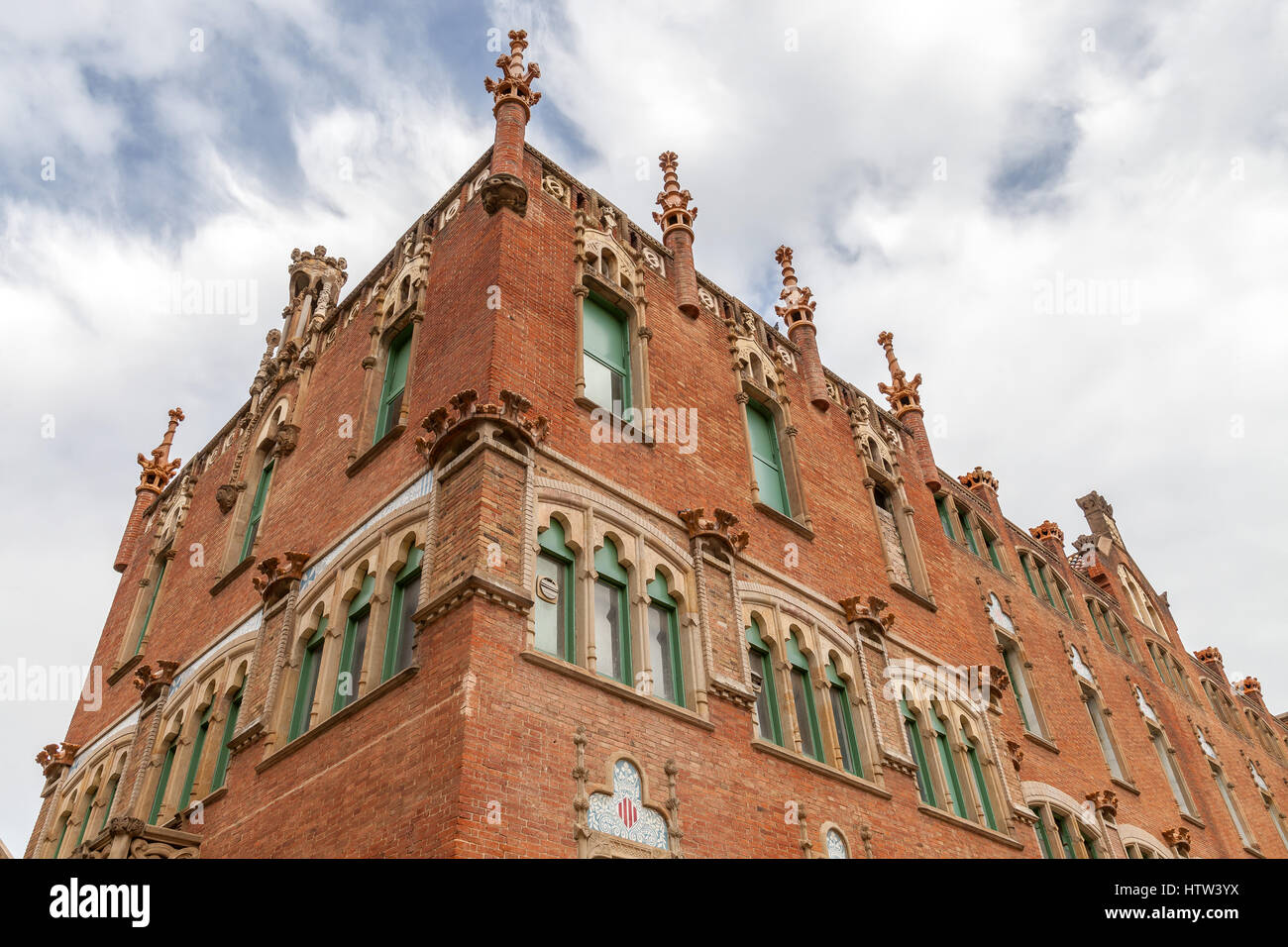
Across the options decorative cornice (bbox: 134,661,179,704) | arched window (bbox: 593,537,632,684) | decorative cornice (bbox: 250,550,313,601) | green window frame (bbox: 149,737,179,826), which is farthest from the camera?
decorative cornice (bbox: 134,661,179,704)

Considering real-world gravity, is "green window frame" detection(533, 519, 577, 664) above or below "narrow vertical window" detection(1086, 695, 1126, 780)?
below

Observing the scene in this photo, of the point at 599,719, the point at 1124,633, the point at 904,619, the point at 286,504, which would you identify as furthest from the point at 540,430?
the point at 1124,633

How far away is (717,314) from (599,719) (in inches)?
361

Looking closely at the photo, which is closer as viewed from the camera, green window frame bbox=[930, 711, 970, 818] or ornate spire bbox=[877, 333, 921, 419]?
green window frame bbox=[930, 711, 970, 818]

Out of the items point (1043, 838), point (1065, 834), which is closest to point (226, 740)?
point (1043, 838)

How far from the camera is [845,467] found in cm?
1806

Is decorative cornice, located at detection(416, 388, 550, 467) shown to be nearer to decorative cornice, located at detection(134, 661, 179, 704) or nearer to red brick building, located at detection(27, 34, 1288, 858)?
red brick building, located at detection(27, 34, 1288, 858)

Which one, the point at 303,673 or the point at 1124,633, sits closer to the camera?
the point at 303,673

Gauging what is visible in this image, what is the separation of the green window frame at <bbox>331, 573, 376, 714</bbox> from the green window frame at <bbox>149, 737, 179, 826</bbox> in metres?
4.38

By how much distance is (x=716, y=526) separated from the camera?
13227 millimetres

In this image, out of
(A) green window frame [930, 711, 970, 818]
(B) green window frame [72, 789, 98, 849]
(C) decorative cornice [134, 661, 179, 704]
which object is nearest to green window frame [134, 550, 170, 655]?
(C) decorative cornice [134, 661, 179, 704]

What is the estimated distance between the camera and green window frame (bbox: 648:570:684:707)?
37.6 ft
